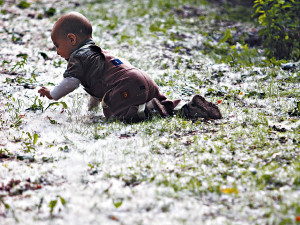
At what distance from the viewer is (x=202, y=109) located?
12.6 feet

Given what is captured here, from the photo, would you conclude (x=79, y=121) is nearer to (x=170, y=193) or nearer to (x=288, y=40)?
(x=170, y=193)

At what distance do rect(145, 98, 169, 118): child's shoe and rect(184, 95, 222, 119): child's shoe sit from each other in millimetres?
305

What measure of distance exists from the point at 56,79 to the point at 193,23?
4.36m

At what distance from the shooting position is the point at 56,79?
5254 mm

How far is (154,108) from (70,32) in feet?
4.22

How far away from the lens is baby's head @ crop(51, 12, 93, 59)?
12.7ft

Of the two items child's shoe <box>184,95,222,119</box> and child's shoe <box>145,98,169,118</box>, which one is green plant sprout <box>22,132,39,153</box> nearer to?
child's shoe <box>145,98,169,118</box>

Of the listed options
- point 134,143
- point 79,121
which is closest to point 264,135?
point 134,143

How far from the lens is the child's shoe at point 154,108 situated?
153 inches

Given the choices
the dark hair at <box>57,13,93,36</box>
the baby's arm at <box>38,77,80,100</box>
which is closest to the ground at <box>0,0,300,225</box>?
the baby's arm at <box>38,77,80,100</box>

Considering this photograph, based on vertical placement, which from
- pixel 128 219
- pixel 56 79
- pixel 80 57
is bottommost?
pixel 56 79

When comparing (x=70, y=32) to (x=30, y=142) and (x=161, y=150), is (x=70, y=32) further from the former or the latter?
(x=161, y=150)

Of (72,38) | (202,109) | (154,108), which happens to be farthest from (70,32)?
(202,109)

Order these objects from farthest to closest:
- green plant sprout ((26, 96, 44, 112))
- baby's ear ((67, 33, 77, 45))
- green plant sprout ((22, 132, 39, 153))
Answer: green plant sprout ((26, 96, 44, 112)) → baby's ear ((67, 33, 77, 45)) → green plant sprout ((22, 132, 39, 153))
